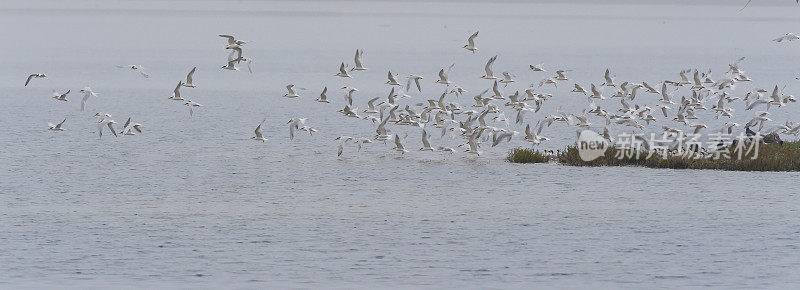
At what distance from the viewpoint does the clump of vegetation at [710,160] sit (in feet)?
124

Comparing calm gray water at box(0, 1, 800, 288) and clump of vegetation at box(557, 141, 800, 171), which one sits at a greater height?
clump of vegetation at box(557, 141, 800, 171)

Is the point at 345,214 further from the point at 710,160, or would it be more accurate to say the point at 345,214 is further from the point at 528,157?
the point at 710,160

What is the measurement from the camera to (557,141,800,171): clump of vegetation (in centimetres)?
3775

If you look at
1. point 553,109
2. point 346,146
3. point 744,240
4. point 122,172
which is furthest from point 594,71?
point 744,240

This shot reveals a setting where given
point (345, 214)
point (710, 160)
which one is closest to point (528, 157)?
point (710, 160)

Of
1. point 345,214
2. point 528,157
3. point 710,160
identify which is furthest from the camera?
point 528,157

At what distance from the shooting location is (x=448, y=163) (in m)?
41.0

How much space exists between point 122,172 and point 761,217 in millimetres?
19518

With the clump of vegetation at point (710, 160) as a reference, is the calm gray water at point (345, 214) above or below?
below

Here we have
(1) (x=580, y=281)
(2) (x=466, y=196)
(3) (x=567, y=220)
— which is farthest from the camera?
(2) (x=466, y=196)

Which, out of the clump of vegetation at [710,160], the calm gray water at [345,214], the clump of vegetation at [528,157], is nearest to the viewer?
the calm gray water at [345,214]

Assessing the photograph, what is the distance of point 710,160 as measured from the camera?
126 feet

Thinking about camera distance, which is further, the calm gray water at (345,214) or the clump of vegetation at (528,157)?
the clump of vegetation at (528,157)

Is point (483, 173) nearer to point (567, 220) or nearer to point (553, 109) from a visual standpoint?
point (567, 220)
